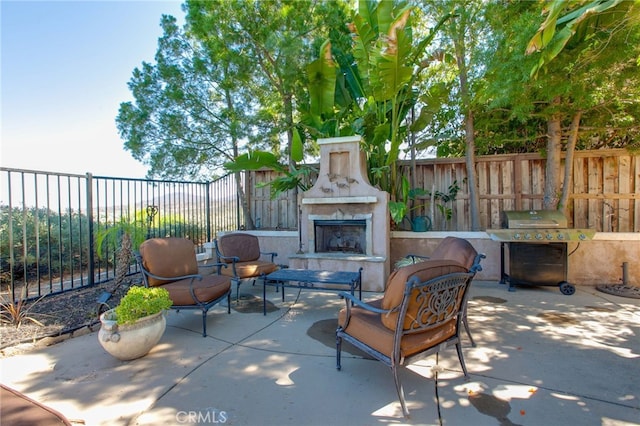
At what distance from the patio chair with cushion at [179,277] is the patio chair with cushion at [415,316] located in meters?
2.00

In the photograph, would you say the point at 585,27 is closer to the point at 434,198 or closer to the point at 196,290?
the point at 434,198

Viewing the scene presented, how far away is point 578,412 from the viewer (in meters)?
2.11

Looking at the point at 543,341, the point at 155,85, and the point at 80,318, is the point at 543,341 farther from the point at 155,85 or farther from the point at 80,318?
the point at 155,85

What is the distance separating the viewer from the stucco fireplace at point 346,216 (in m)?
5.63

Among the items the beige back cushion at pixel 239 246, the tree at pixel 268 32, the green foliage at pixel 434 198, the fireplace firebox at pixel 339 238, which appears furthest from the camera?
the green foliage at pixel 434 198

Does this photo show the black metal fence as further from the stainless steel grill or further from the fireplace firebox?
the stainless steel grill

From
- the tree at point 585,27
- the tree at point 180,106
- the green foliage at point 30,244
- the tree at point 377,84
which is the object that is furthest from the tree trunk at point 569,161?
the green foliage at point 30,244

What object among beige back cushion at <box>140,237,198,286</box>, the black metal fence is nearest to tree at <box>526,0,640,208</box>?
beige back cushion at <box>140,237,198,286</box>

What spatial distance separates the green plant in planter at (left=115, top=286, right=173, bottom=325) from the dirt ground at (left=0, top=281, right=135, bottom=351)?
1.22 metres

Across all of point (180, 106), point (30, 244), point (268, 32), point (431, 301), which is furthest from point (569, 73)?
point (30, 244)

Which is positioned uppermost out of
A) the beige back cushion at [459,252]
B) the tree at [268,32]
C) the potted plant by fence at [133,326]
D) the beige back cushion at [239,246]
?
the tree at [268,32]

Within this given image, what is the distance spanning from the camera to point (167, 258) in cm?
404

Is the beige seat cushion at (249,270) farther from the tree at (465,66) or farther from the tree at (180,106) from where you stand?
the tree at (465,66)

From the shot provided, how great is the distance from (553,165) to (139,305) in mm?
7049
